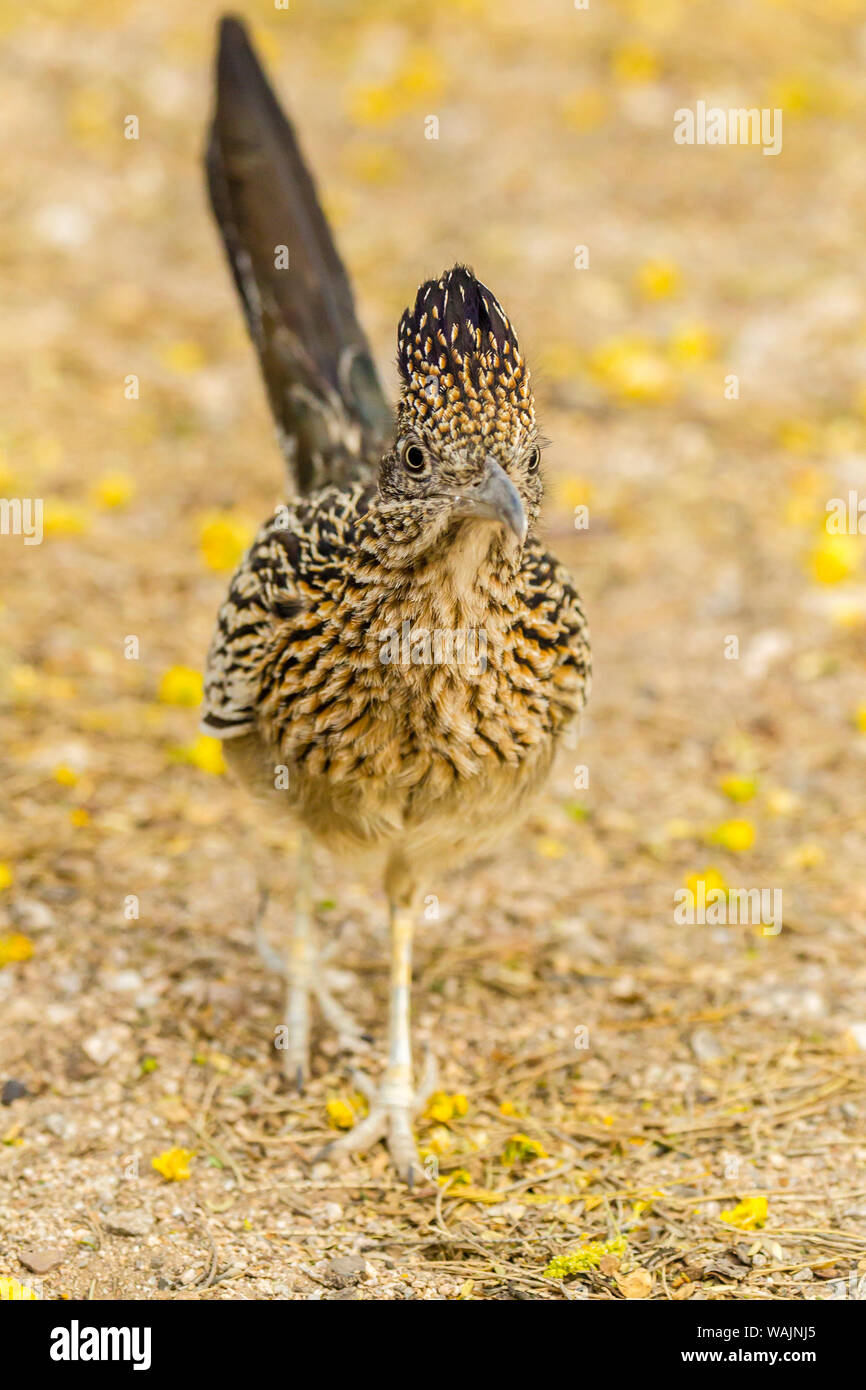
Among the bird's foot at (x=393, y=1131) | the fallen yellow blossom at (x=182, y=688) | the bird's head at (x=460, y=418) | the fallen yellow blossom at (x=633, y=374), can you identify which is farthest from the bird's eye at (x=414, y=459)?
the fallen yellow blossom at (x=633, y=374)

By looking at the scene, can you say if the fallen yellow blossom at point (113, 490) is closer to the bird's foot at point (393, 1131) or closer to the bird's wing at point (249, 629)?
the bird's wing at point (249, 629)

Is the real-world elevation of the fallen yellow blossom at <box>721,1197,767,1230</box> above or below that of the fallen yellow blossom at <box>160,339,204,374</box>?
below

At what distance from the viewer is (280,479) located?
7.35 meters

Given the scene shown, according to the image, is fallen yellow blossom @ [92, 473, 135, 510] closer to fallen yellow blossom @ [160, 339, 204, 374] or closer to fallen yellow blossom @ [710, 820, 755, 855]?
fallen yellow blossom @ [160, 339, 204, 374]

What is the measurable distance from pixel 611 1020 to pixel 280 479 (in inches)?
140

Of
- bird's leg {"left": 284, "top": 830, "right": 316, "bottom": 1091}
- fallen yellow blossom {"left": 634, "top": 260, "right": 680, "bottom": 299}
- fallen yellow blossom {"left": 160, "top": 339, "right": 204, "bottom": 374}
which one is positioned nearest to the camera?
bird's leg {"left": 284, "top": 830, "right": 316, "bottom": 1091}

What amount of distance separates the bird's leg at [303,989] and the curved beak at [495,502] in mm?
1536

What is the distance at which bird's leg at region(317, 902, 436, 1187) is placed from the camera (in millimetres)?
4209

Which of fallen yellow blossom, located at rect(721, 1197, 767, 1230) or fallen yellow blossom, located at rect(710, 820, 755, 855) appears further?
fallen yellow blossom, located at rect(710, 820, 755, 855)

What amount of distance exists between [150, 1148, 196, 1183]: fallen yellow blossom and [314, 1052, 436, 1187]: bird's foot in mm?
410

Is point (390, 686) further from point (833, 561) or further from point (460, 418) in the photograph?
point (833, 561)

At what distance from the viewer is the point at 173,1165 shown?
394 cm

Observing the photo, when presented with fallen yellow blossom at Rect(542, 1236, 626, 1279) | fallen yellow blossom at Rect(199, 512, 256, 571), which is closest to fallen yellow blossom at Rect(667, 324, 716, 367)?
fallen yellow blossom at Rect(199, 512, 256, 571)
